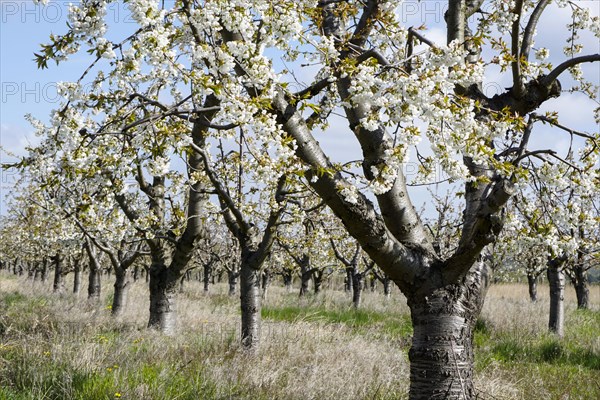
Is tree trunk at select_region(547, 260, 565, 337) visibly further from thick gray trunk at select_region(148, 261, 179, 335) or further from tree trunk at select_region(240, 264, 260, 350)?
thick gray trunk at select_region(148, 261, 179, 335)

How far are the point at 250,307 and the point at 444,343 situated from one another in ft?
13.2

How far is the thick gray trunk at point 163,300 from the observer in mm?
9828

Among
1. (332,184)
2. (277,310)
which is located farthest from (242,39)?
(277,310)

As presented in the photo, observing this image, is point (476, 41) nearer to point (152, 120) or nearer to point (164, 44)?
point (164, 44)

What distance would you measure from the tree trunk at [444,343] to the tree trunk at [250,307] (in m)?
3.67

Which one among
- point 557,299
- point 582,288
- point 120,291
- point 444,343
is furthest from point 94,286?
point 582,288

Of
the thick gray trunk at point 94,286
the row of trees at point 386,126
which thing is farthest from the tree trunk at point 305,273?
the row of trees at point 386,126

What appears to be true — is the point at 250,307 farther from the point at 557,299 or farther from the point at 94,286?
the point at 94,286

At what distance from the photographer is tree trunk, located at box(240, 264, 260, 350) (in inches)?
308

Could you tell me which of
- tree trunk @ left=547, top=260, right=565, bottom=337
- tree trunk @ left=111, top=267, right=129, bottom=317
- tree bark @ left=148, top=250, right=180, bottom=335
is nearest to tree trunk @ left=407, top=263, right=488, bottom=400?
tree bark @ left=148, top=250, right=180, bottom=335

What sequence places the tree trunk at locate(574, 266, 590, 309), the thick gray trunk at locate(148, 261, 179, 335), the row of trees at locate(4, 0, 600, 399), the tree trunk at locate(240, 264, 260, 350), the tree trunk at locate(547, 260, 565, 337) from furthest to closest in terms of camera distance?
the tree trunk at locate(574, 266, 590, 309), the tree trunk at locate(547, 260, 565, 337), the thick gray trunk at locate(148, 261, 179, 335), the tree trunk at locate(240, 264, 260, 350), the row of trees at locate(4, 0, 600, 399)

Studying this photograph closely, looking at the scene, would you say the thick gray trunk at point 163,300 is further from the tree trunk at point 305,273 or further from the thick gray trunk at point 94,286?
the tree trunk at point 305,273

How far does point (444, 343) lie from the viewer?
4383 mm

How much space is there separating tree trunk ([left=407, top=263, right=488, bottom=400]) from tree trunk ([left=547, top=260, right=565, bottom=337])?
9.06 metres
